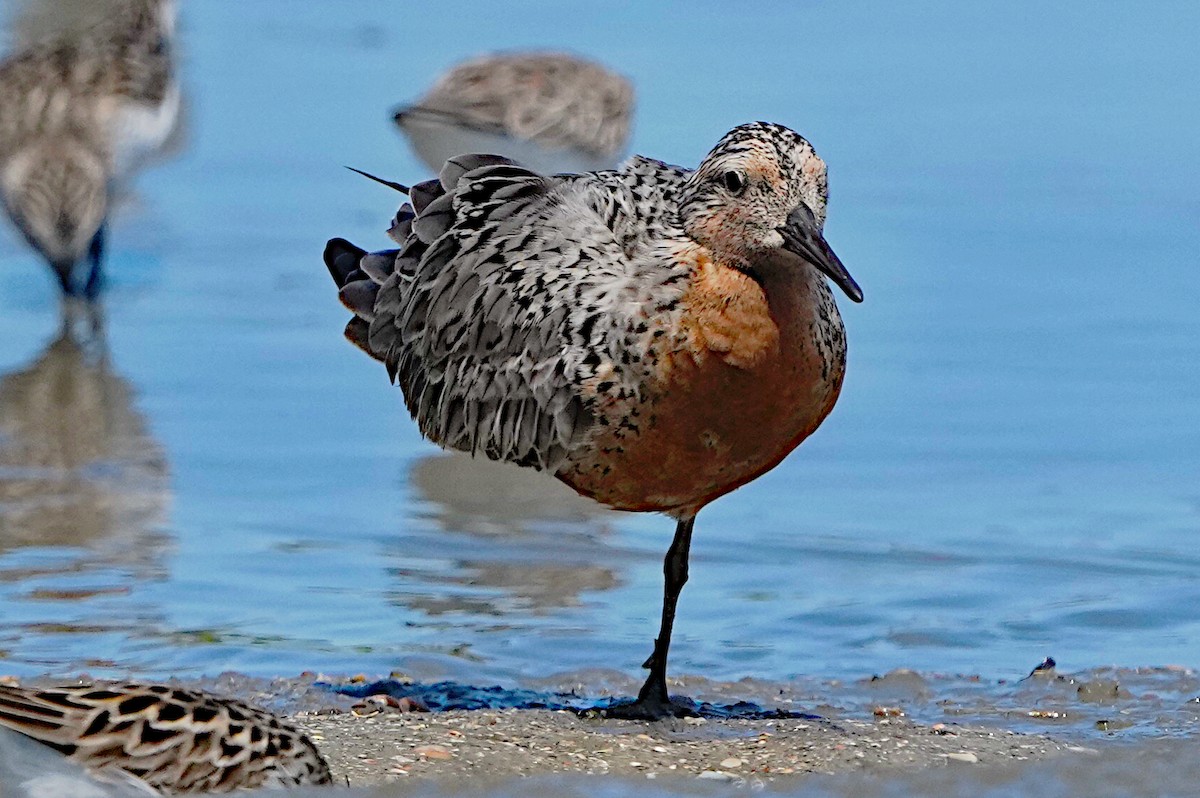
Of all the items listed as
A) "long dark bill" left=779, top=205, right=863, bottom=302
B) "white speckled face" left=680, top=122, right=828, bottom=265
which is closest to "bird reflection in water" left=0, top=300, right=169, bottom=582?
"white speckled face" left=680, top=122, right=828, bottom=265

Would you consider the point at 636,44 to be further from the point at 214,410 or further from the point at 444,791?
the point at 444,791

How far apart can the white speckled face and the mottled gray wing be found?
0.45 metres

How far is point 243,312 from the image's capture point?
39.8 ft

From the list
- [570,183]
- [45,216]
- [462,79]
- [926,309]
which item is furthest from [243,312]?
Answer: [570,183]

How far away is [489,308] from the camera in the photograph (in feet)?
24.3

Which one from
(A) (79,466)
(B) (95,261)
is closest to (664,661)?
(A) (79,466)

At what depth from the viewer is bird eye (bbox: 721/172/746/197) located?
21.6 feet

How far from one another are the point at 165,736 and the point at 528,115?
8196 mm

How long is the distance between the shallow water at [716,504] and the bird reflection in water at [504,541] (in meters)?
0.02

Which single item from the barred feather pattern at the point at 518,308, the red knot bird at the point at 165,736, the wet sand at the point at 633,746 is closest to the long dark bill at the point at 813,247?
the barred feather pattern at the point at 518,308

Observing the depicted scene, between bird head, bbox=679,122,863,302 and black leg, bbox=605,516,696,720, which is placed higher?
bird head, bbox=679,122,863,302

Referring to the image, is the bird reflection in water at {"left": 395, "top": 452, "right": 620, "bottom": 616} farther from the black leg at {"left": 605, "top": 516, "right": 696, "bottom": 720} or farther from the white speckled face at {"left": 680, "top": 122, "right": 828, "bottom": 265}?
the white speckled face at {"left": 680, "top": 122, "right": 828, "bottom": 265}

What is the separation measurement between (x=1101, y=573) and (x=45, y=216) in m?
6.39

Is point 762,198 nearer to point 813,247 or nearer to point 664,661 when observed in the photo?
point 813,247
